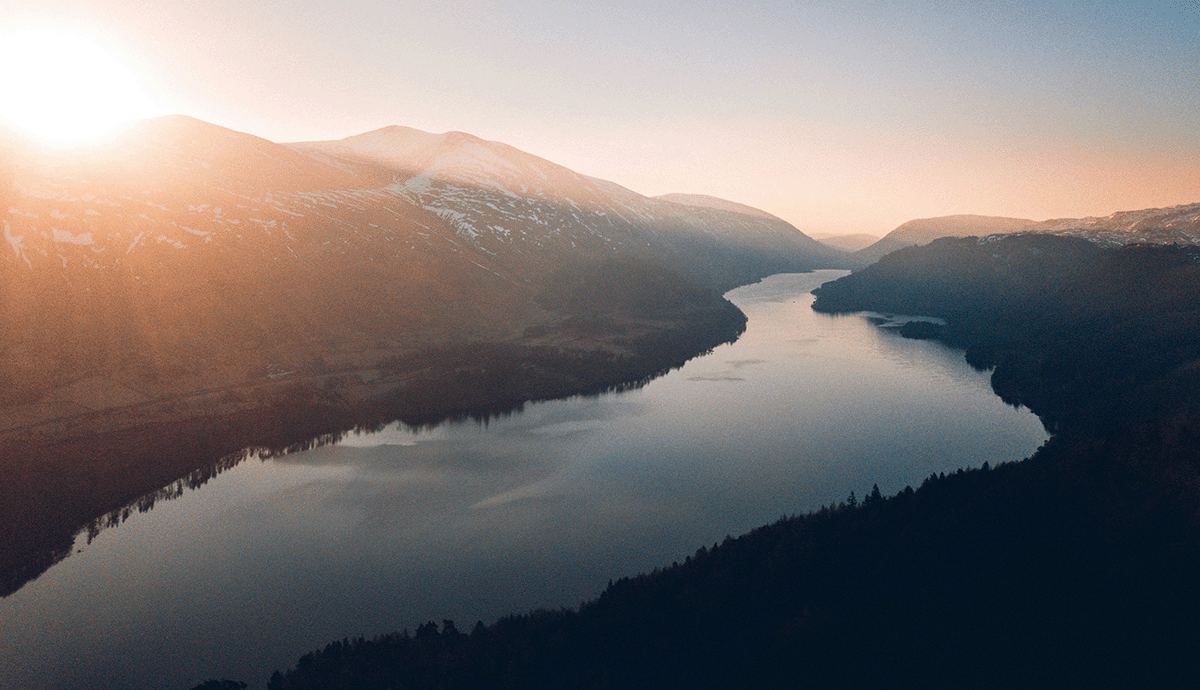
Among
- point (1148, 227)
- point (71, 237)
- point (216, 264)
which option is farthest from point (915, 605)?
point (1148, 227)

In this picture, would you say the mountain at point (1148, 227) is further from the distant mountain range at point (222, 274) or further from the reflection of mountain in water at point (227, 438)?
the reflection of mountain in water at point (227, 438)

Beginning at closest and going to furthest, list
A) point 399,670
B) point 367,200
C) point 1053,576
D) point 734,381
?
point 399,670, point 1053,576, point 734,381, point 367,200

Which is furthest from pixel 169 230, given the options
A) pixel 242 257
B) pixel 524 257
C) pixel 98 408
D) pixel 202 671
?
pixel 202 671

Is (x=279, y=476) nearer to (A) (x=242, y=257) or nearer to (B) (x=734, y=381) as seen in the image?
(B) (x=734, y=381)

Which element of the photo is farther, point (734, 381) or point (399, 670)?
point (734, 381)

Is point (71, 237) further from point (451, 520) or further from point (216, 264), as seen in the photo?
point (451, 520)

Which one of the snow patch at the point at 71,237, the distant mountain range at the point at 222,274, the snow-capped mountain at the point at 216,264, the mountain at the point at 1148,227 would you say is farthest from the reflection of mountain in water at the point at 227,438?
the mountain at the point at 1148,227

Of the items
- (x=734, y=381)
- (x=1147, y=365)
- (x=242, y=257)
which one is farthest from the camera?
(x=242, y=257)

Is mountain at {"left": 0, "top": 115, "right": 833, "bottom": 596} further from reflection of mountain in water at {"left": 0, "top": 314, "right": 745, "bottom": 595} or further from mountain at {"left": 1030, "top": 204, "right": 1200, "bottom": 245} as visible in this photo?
mountain at {"left": 1030, "top": 204, "right": 1200, "bottom": 245}
